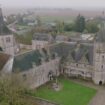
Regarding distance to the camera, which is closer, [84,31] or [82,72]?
[82,72]

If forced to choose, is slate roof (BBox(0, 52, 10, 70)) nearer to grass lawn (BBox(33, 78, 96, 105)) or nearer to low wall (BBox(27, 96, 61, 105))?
grass lawn (BBox(33, 78, 96, 105))

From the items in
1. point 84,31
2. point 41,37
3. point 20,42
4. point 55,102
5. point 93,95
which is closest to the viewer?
point 55,102

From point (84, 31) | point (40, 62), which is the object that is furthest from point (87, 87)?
point (84, 31)

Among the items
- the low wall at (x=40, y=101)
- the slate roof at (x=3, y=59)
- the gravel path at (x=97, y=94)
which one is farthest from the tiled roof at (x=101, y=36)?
the slate roof at (x=3, y=59)

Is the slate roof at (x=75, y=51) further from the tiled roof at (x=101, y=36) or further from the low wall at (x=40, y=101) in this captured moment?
the low wall at (x=40, y=101)

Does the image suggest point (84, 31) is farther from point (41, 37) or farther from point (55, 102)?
point (55, 102)

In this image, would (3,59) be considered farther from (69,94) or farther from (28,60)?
(69,94)
